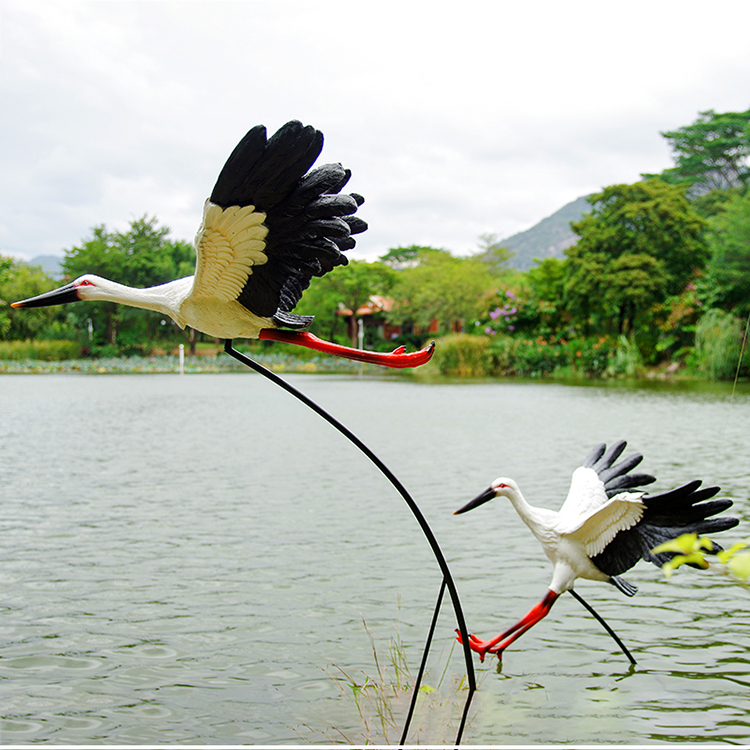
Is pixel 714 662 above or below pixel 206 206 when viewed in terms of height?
below

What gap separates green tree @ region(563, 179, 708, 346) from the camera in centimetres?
2711

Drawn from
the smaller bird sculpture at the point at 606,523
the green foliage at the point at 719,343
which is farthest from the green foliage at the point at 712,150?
the smaller bird sculpture at the point at 606,523

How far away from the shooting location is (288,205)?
2062 millimetres

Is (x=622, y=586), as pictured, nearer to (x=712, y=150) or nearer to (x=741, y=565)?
(x=741, y=565)

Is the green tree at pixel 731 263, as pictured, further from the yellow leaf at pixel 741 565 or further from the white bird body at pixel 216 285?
the yellow leaf at pixel 741 565

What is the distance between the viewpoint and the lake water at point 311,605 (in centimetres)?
347

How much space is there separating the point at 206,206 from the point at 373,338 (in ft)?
151

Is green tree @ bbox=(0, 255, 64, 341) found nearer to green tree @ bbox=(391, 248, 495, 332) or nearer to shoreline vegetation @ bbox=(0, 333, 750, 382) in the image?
shoreline vegetation @ bbox=(0, 333, 750, 382)

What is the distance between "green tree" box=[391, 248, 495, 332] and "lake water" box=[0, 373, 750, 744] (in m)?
28.2

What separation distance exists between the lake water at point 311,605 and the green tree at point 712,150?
3241cm

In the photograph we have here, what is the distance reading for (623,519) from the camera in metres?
3.03

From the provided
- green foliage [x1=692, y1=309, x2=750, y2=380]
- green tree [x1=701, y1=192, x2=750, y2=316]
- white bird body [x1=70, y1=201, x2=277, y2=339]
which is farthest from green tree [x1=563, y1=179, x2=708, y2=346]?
white bird body [x1=70, y1=201, x2=277, y2=339]

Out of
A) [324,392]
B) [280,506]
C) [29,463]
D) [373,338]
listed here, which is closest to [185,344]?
[373,338]

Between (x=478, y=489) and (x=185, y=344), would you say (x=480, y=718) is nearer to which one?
(x=478, y=489)
